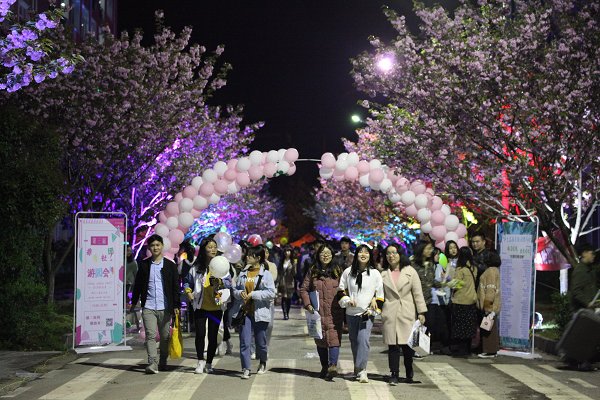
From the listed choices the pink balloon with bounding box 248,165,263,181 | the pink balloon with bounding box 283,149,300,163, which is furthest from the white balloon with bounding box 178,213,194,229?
the pink balloon with bounding box 283,149,300,163

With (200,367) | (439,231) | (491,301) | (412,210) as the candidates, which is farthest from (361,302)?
(412,210)

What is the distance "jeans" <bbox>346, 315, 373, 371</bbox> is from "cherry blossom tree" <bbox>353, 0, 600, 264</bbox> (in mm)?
8351

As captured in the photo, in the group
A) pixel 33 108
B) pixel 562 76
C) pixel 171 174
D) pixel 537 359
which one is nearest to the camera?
pixel 537 359

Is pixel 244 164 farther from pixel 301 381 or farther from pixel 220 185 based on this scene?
pixel 301 381

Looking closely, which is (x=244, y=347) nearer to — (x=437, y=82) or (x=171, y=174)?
(x=437, y=82)

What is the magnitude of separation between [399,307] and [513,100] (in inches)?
353

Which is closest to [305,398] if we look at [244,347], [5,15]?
[244,347]

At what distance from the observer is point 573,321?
12.9 m

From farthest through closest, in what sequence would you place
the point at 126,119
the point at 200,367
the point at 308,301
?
the point at 126,119 < the point at 200,367 < the point at 308,301

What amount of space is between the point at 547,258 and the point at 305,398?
53.1ft

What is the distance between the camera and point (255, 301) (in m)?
12.4

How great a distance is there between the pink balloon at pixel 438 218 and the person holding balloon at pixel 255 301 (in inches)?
341

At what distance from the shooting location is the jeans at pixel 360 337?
38.6 feet

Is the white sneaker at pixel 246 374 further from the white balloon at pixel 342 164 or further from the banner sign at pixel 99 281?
the white balloon at pixel 342 164
